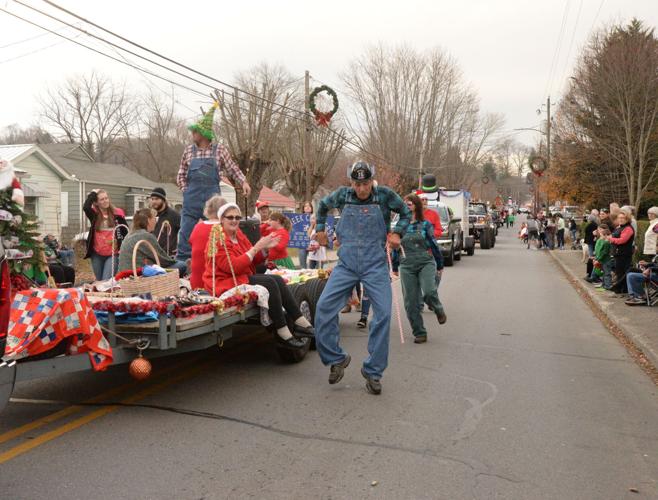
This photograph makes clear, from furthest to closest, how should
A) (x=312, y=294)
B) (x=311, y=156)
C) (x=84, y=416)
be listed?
(x=311, y=156), (x=312, y=294), (x=84, y=416)

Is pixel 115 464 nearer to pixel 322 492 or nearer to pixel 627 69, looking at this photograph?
pixel 322 492

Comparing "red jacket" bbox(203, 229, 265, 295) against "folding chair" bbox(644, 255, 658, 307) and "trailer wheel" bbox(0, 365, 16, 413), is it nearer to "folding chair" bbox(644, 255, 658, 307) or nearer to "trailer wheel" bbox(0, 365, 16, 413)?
"trailer wheel" bbox(0, 365, 16, 413)

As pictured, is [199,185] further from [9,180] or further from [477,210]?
[477,210]

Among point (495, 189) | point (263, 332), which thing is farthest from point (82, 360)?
point (495, 189)

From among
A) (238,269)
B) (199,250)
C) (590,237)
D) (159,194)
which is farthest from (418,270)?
(590,237)

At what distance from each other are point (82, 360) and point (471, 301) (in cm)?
961

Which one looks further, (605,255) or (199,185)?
(605,255)

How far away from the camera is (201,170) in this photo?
8.73 m

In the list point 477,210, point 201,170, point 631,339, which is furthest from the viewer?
point 477,210

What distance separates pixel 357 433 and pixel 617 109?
81.4 ft

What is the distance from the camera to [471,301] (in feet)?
43.1

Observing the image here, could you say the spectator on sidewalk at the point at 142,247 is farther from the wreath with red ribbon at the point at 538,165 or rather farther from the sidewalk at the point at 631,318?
the wreath with red ribbon at the point at 538,165

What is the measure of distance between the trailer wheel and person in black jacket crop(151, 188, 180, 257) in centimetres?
607

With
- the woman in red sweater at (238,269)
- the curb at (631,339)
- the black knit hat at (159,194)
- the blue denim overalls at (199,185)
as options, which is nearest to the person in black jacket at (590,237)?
the curb at (631,339)
